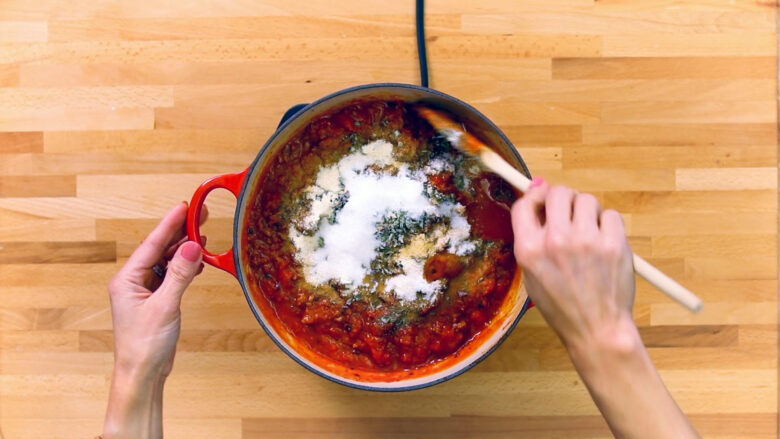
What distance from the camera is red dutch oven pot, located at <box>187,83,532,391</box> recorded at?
0.96 meters

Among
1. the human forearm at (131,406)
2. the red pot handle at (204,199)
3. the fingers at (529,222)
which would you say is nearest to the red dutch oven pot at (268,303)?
the red pot handle at (204,199)

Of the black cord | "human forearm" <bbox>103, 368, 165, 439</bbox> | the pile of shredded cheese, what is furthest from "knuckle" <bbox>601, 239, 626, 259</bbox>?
"human forearm" <bbox>103, 368, 165, 439</bbox>

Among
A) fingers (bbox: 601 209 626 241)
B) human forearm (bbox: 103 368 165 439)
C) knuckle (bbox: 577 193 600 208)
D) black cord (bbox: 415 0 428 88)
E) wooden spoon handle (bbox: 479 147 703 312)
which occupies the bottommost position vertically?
human forearm (bbox: 103 368 165 439)

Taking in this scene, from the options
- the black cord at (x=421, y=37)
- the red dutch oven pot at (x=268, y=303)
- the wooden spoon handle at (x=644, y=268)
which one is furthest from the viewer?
the black cord at (x=421, y=37)

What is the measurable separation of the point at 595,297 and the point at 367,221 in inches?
15.8

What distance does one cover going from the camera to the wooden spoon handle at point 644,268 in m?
0.78

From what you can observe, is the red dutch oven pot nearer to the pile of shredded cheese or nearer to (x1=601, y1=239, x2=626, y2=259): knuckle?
the pile of shredded cheese

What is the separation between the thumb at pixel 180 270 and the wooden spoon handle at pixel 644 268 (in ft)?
1.61

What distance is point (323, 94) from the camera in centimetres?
117

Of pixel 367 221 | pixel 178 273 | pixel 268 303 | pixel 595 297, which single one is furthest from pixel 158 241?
pixel 595 297

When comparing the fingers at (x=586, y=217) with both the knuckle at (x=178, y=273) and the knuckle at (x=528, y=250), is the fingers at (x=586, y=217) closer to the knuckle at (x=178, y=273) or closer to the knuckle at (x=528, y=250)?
the knuckle at (x=528, y=250)

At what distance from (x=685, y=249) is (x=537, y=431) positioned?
1.52 feet

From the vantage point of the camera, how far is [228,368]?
1204mm

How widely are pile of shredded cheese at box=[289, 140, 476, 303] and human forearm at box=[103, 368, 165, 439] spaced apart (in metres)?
0.34
